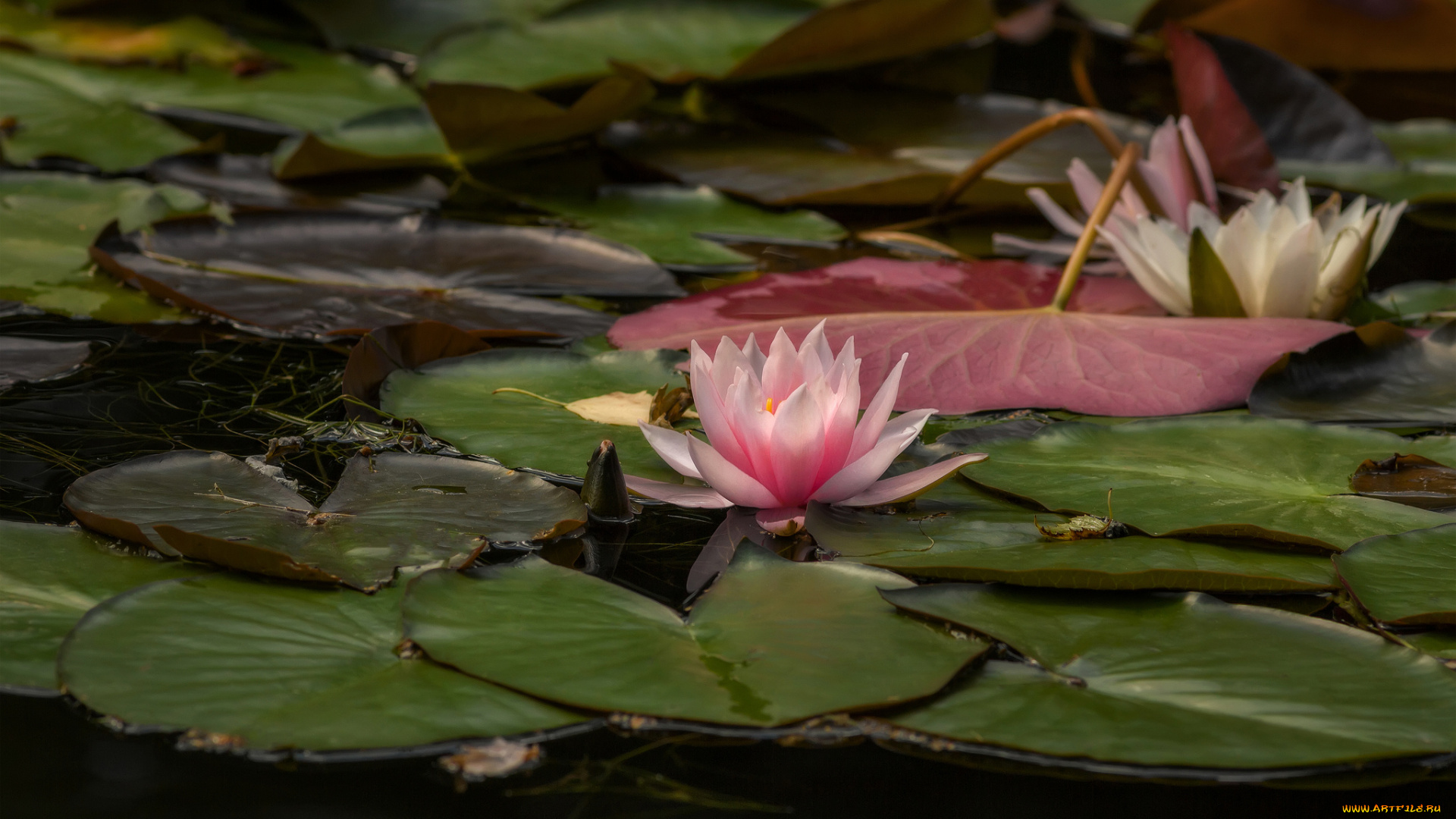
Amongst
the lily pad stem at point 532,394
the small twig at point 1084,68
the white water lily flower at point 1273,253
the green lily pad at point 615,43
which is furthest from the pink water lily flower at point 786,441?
the small twig at point 1084,68

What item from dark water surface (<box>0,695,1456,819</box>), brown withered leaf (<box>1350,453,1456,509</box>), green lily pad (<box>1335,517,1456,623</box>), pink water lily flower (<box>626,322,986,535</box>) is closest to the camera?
dark water surface (<box>0,695,1456,819</box>)

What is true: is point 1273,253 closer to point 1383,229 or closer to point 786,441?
point 1383,229

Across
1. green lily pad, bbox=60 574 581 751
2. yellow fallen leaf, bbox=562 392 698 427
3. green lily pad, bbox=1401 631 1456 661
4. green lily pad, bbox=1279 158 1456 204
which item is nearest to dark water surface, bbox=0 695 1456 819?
green lily pad, bbox=60 574 581 751

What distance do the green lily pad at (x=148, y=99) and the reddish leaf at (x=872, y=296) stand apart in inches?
49.8

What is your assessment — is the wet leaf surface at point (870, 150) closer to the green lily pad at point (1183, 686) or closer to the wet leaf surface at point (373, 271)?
the wet leaf surface at point (373, 271)

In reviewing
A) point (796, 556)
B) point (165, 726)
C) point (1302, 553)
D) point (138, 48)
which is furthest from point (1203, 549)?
point (138, 48)

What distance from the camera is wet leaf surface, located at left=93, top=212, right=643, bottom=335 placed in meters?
1.81

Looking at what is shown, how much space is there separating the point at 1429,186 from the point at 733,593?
2344 mm

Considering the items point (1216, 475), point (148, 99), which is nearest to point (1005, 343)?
point (1216, 475)

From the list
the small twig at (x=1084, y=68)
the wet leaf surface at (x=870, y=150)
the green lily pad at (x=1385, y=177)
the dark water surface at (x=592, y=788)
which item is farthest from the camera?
the small twig at (x=1084, y=68)

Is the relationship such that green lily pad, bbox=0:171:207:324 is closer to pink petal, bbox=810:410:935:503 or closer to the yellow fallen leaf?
the yellow fallen leaf

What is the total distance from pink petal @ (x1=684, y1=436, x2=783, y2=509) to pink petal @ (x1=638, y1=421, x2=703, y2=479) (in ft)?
0.13

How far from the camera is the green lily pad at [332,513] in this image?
1.07 m

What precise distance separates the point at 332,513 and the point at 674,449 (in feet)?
1.20
